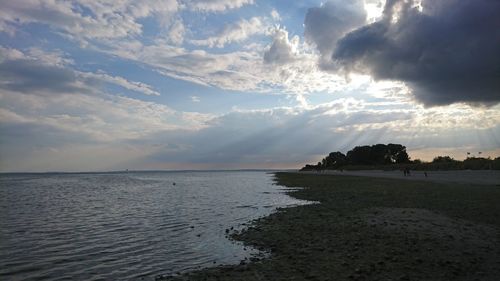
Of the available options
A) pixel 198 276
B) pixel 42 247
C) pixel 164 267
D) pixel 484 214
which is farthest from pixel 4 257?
pixel 484 214

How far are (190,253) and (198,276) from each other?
437 cm

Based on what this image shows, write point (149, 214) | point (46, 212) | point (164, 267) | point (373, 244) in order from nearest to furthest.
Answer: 1. point (164, 267)
2. point (373, 244)
3. point (149, 214)
4. point (46, 212)

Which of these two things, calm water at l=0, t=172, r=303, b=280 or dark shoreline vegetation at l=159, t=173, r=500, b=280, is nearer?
dark shoreline vegetation at l=159, t=173, r=500, b=280

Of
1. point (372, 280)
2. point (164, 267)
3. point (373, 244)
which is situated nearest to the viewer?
point (372, 280)

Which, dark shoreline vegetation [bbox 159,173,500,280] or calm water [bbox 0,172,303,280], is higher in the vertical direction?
dark shoreline vegetation [bbox 159,173,500,280]

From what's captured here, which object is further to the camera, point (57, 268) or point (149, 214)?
point (149, 214)

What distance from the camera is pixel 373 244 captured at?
52.7ft

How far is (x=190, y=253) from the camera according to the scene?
1689 cm

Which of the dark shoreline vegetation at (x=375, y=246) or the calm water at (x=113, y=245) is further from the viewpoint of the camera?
the calm water at (x=113, y=245)

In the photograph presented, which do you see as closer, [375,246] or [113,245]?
[375,246]

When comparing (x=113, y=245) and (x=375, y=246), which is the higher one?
(x=375, y=246)

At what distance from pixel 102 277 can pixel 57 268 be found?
274cm

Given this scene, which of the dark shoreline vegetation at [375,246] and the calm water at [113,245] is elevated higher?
→ the dark shoreline vegetation at [375,246]

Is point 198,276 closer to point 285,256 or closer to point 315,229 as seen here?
point 285,256
